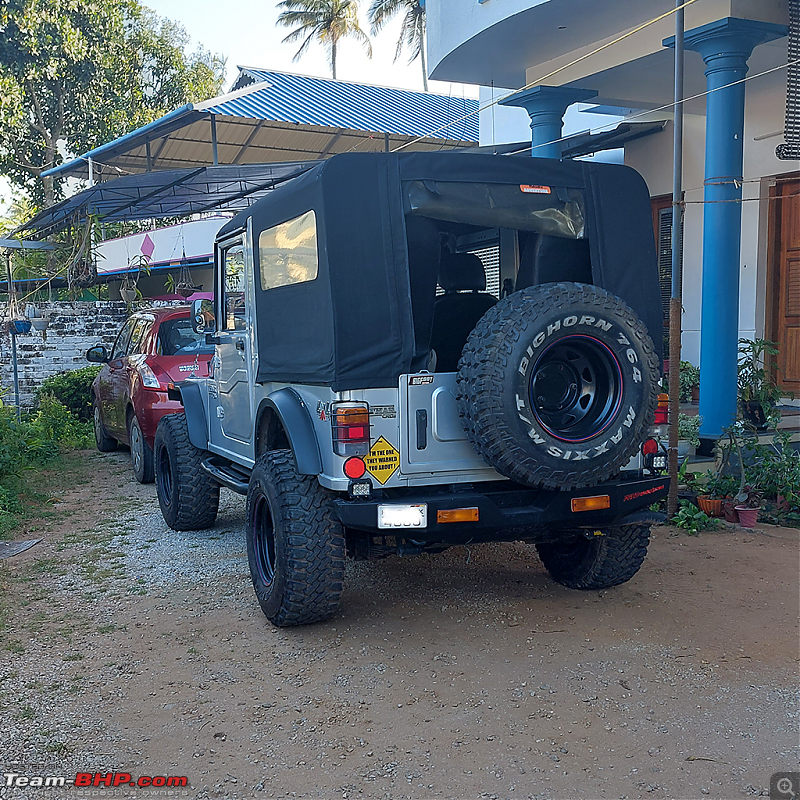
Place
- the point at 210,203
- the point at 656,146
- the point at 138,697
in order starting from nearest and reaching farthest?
the point at 138,697 → the point at 656,146 → the point at 210,203

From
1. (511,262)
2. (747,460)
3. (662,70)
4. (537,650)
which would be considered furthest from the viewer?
(662,70)

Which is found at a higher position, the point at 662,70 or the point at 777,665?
the point at 662,70

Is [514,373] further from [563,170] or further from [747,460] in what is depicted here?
[747,460]

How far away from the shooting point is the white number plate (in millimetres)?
3947

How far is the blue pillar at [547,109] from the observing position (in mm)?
9320

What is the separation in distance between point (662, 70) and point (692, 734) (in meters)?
7.50

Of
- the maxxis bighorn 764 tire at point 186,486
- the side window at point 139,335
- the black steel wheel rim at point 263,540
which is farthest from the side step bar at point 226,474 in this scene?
the side window at point 139,335

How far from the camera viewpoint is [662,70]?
8.86 meters

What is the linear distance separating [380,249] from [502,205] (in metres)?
0.73

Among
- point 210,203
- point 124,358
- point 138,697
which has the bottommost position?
point 138,697

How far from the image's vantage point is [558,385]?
4215mm

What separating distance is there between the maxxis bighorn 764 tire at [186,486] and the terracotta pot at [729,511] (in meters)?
3.97

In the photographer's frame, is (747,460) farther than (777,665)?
Yes

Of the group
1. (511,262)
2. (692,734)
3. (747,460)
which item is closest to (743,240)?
(747,460)
